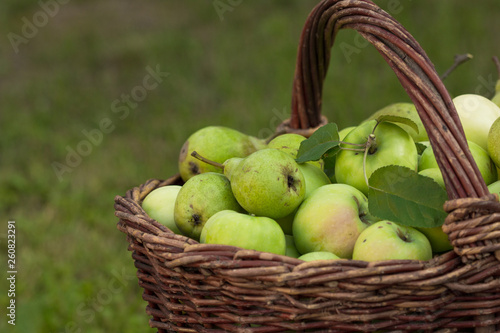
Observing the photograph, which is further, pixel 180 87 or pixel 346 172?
pixel 180 87

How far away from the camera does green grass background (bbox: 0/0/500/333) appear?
7.63 ft

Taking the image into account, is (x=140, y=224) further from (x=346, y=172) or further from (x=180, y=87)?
(x=180, y=87)

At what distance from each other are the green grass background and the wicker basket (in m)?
1.26

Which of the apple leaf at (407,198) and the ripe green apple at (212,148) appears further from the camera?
the ripe green apple at (212,148)

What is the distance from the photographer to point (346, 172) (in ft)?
3.95

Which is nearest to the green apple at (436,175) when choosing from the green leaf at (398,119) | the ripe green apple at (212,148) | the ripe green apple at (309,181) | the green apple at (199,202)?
the green leaf at (398,119)

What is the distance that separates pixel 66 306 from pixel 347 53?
2436 millimetres

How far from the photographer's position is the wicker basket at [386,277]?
2.80 feet

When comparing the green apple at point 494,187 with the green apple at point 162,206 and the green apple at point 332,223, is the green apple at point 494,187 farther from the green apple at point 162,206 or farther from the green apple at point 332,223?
the green apple at point 162,206

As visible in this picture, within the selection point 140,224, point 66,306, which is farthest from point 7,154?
point 140,224

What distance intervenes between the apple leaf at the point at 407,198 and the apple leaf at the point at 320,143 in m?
0.16

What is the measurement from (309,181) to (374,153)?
6.3 inches

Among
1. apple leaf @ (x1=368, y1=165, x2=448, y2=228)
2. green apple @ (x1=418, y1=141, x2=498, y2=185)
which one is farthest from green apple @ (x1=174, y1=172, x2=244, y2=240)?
green apple @ (x1=418, y1=141, x2=498, y2=185)

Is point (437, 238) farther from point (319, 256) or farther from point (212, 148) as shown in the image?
point (212, 148)
